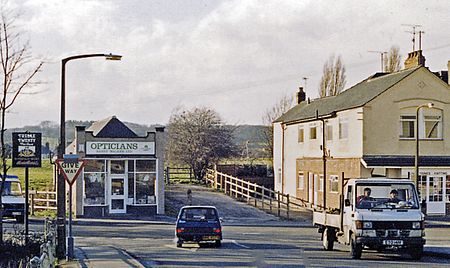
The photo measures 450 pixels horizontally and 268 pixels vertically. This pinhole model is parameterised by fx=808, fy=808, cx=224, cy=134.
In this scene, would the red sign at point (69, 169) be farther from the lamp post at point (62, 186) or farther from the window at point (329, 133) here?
the window at point (329, 133)

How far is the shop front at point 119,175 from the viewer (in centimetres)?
4603

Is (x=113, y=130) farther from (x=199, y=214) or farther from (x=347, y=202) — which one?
(x=347, y=202)

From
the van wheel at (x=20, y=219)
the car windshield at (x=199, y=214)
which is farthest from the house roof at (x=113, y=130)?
the car windshield at (x=199, y=214)

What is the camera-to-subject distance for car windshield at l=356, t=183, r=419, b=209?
74.5 ft

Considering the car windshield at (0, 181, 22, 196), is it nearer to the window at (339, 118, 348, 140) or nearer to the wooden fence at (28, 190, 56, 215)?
the wooden fence at (28, 190, 56, 215)

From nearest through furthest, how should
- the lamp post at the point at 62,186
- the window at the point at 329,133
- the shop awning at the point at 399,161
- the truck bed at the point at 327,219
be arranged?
the lamp post at the point at 62,186
the truck bed at the point at 327,219
the shop awning at the point at 399,161
the window at the point at 329,133

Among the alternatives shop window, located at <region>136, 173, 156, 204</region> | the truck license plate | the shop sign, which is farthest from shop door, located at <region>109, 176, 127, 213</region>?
the truck license plate

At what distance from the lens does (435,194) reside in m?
Answer: 46.6

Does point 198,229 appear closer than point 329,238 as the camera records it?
No

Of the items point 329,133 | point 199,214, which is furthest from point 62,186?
point 329,133

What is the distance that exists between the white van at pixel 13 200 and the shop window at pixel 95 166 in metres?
5.97

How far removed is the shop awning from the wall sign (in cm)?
2234

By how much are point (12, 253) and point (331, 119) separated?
30.8m

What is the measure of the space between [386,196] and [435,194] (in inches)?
969
